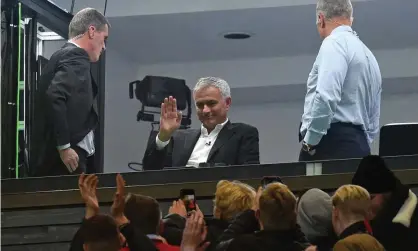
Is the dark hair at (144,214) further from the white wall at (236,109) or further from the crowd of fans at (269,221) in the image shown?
the white wall at (236,109)

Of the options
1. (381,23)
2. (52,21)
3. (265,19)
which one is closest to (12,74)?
(52,21)

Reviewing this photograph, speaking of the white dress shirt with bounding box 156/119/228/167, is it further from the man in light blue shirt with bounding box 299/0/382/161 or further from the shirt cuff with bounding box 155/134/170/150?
the man in light blue shirt with bounding box 299/0/382/161

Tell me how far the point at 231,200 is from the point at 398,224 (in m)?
0.58

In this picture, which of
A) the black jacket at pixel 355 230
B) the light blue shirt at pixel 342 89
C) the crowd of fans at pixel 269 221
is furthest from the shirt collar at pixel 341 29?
the black jacket at pixel 355 230

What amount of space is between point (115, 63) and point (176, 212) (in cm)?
621

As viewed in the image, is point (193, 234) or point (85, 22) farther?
point (85, 22)

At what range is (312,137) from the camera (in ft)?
15.8

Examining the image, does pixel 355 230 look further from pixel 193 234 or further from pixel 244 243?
pixel 193 234

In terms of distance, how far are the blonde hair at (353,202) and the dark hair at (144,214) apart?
1.98 feet

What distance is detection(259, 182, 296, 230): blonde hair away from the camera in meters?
3.58

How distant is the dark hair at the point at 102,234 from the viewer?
337 cm

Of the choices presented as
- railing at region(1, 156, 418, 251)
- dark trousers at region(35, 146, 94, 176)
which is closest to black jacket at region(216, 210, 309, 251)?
railing at region(1, 156, 418, 251)

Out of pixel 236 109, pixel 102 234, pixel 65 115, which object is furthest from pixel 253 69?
pixel 102 234

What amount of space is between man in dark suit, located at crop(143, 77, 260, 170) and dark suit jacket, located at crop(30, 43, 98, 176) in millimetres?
362
